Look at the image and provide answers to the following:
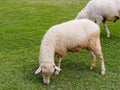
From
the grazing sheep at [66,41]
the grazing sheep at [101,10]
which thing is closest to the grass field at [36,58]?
the grazing sheep at [66,41]

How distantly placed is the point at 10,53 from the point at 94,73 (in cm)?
222

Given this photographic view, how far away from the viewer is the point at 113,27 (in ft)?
34.4

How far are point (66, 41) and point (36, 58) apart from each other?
4.87 feet

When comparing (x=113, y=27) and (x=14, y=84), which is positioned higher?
(x=14, y=84)

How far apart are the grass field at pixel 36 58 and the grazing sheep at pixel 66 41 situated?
15.1 inches

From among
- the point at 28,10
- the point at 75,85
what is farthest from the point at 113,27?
the point at 75,85

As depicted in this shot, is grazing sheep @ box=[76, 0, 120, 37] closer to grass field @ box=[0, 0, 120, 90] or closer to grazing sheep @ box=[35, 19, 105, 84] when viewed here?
grass field @ box=[0, 0, 120, 90]

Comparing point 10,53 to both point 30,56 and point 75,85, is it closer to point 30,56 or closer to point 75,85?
point 30,56

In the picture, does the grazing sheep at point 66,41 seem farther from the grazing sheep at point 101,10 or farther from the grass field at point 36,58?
the grazing sheep at point 101,10

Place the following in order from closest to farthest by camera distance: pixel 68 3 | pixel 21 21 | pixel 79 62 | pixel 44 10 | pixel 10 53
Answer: pixel 79 62 → pixel 10 53 → pixel 21 21 → pixel 44 10 → pixel 68 3

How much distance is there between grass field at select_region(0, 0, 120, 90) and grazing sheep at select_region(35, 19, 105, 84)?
1.26 ft

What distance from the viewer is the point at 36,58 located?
7.62 metres

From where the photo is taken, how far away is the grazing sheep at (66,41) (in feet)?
20.0

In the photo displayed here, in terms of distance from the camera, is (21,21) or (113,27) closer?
(113,27)
